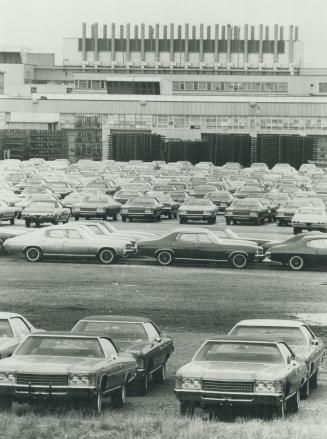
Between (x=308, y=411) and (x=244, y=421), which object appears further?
(x=308, y=411)

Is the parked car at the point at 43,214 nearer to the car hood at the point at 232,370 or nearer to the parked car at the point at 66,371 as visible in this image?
the parked car at the point at 66,371

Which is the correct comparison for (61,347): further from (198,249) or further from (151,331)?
(198,249)

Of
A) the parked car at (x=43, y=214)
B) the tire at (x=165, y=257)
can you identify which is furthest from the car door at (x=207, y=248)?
the parked car at (x=43, y=214)

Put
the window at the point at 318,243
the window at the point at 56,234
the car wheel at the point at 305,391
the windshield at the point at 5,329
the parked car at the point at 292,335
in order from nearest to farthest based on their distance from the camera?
the car wheel at the point at 305,391, the parked car at the point at 292,335, the windshield at the point at 5,329, the window at the point at 318,243, the window at the point at 56,234

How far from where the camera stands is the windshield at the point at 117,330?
1662cm

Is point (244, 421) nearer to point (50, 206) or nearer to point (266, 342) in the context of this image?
point (266, 342)

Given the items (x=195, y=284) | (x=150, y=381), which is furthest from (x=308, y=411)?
(x=195, y=284)

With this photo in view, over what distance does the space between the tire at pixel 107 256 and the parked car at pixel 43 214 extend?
38.3ft

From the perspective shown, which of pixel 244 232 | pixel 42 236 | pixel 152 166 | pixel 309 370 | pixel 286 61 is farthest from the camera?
pixel 286 61

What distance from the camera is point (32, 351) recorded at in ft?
47.5

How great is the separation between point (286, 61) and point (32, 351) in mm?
155444

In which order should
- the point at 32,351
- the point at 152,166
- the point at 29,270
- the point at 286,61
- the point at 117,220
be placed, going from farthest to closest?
the point at 286,61 < the point at 152,166 < the point at 117,220 < the point at 29,270 < the point at 32,351

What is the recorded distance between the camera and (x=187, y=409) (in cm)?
1403

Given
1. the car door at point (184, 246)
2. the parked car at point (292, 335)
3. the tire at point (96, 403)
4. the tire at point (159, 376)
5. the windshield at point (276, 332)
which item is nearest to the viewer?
the tire at point (96, 403)
